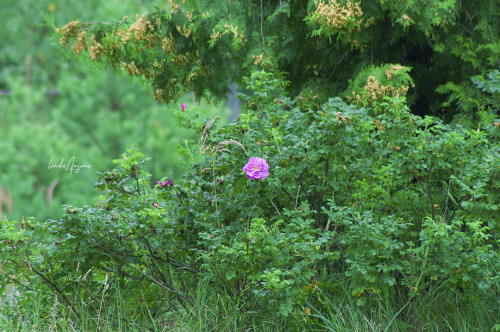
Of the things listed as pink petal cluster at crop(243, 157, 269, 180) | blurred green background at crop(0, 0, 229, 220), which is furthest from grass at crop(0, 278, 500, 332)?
blurred green background at crop(0, 0, 229, 220)

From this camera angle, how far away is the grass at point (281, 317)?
3.27 metres

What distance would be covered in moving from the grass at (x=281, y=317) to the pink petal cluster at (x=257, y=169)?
2.26 feet

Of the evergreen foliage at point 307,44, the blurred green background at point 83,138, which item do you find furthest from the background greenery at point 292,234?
the blurred green background at point 83,138

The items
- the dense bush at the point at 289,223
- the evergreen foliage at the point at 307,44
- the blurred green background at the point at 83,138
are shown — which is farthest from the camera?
the blurred green background at the point at 83,138

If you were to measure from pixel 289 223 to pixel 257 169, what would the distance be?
1.75 ft

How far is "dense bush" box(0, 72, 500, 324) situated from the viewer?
3213mm

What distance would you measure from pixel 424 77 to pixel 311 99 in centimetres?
116

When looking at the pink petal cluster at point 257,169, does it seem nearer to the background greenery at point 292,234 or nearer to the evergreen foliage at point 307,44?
the background greenery at point 292,234

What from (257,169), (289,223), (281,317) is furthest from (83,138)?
(281,317)

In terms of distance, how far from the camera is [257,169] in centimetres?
327

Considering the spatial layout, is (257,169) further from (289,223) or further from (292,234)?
(289,223)

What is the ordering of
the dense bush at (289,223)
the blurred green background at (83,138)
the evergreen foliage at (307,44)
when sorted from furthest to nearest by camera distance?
1. the blurred green background at (83,138)
2. the evergreen foliage at (307,44)
3. the dense bush at (289,223)

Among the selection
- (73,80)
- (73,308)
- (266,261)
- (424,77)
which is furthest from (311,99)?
(73,80)

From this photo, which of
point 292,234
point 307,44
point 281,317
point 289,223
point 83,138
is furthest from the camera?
point 83,138
